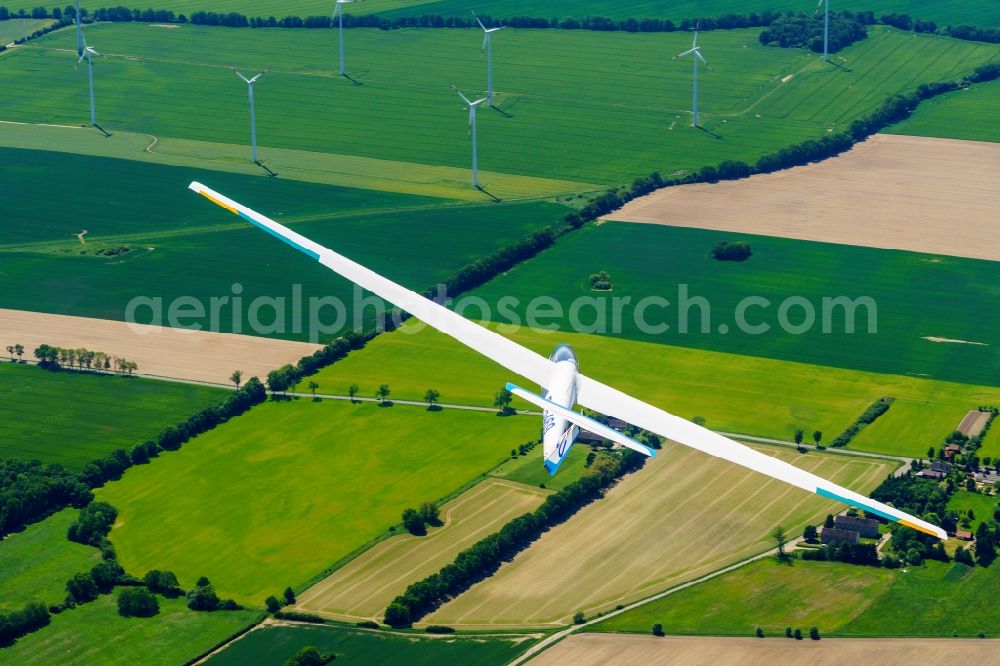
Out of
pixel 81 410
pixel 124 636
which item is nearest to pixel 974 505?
pixel 124 636

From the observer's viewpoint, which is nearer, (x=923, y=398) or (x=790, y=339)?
(x=923, y=398)

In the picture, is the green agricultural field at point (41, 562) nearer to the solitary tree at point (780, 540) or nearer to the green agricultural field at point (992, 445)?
the solitary tree at point (780, 540)

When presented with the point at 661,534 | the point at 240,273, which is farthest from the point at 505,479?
the point at 240,273

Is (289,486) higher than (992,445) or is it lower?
lower

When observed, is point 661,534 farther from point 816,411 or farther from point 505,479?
point 816,411

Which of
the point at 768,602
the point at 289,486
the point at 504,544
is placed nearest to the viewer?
the point at 768,602

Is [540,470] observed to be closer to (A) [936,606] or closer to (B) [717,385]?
(B) [717,385]
